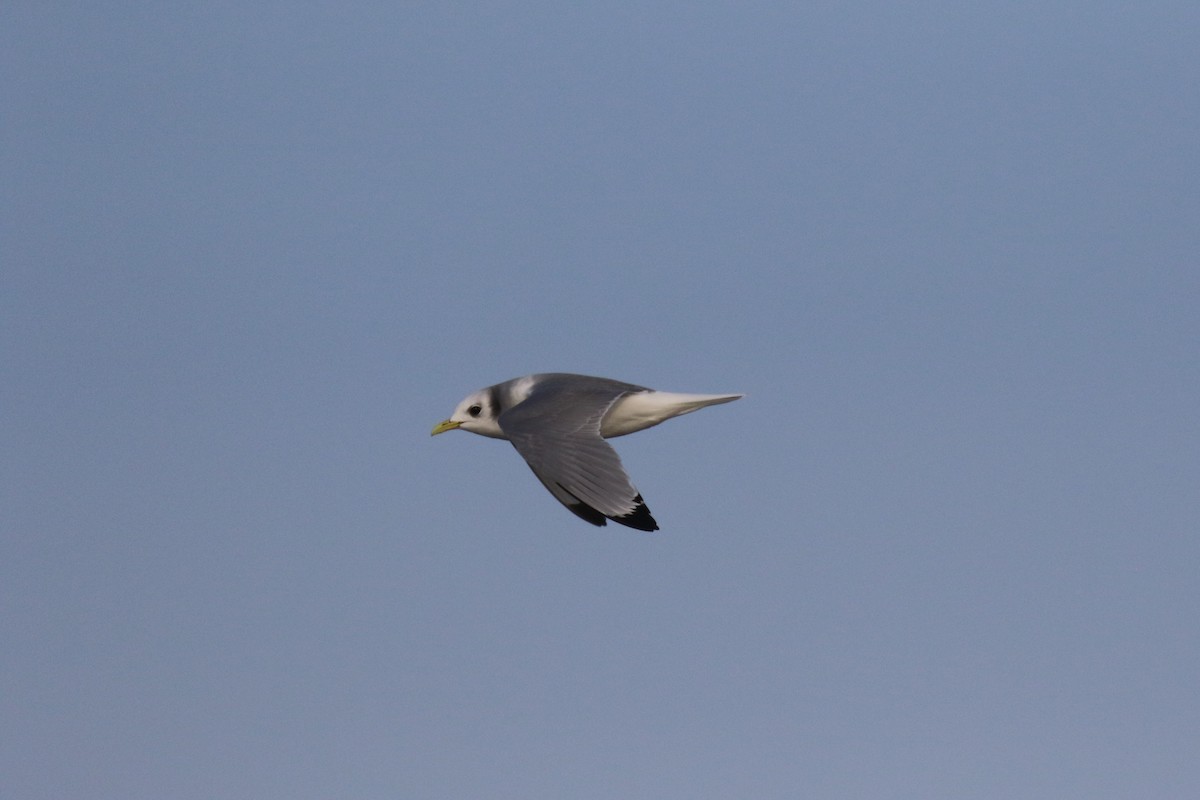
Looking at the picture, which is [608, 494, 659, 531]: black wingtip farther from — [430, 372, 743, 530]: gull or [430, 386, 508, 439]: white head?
[430, 386, 508, 439]: white head

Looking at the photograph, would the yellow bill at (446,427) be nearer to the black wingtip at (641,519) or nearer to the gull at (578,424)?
the gull at (578,424)

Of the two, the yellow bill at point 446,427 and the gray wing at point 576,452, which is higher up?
the yellow bill at point 446,427

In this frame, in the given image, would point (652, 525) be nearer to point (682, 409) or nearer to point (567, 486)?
point (567, 486)

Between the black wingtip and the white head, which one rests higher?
the white head

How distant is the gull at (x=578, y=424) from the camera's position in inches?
294

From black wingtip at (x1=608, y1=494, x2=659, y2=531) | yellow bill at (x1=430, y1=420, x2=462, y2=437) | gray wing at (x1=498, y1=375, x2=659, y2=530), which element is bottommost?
black wingtip at (x1=608, y1=494, x2=659, y2=531)

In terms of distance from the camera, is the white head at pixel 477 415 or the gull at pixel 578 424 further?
the white head at pixel 477 415

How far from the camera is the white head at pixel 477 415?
385 inches

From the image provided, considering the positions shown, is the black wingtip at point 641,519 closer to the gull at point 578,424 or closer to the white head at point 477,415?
the gull at point 578,424

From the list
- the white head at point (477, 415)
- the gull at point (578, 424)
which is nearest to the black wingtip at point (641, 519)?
the gull at point (578, 424)

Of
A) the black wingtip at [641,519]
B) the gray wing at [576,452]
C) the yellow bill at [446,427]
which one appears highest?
the yellow bill at [446,427]

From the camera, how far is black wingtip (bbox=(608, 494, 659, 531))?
24.4 feet

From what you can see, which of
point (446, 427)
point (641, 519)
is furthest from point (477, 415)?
point (641, 519)

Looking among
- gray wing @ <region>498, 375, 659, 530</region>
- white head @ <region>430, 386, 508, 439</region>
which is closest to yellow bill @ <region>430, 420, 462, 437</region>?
white head @ <region>430, 386, 508, 439</region>
